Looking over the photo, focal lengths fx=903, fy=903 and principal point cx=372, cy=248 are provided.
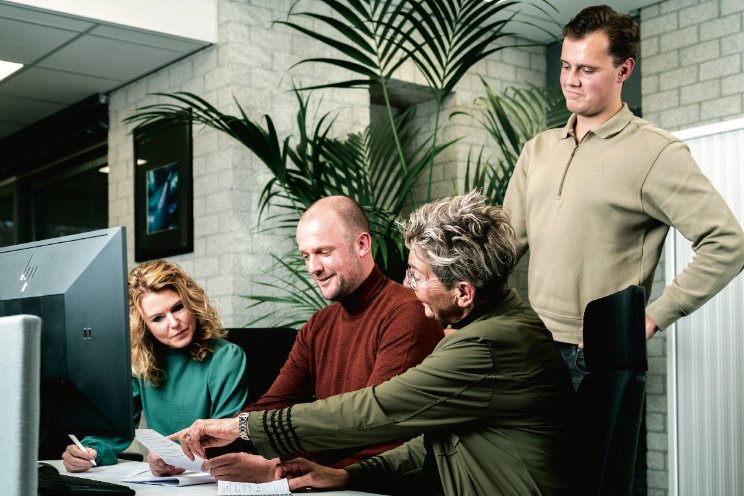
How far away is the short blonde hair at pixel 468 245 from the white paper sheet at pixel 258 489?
1.45ft

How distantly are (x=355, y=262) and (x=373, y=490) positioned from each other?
65 cm

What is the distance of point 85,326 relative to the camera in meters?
1.42

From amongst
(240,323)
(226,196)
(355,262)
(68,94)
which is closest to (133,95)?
(68,94)

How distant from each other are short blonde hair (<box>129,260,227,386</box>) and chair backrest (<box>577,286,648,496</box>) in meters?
1.29

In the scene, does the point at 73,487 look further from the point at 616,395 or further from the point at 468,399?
the point at 616,395

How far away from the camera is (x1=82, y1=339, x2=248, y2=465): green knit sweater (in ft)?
7.70

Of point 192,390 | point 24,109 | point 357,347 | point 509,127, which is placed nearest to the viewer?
point 357,347

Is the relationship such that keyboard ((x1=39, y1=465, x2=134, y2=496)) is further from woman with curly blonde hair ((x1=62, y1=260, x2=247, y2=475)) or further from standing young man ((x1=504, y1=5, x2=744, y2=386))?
standing young man ((x1=504, y1=5, x2=744, y2=386))

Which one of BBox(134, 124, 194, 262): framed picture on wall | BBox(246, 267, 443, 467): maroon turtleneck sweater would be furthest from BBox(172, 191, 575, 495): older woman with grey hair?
BBox(134, 124, 194, 262): framed picture on wall

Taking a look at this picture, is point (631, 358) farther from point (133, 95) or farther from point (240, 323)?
point (133, 95)

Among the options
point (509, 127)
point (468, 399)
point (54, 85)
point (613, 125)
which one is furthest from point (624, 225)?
point (54, 85)

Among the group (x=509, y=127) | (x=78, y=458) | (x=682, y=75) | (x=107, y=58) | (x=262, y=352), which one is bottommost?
(x=78, y=458)

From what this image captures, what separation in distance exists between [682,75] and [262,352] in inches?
114

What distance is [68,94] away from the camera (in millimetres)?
5266
